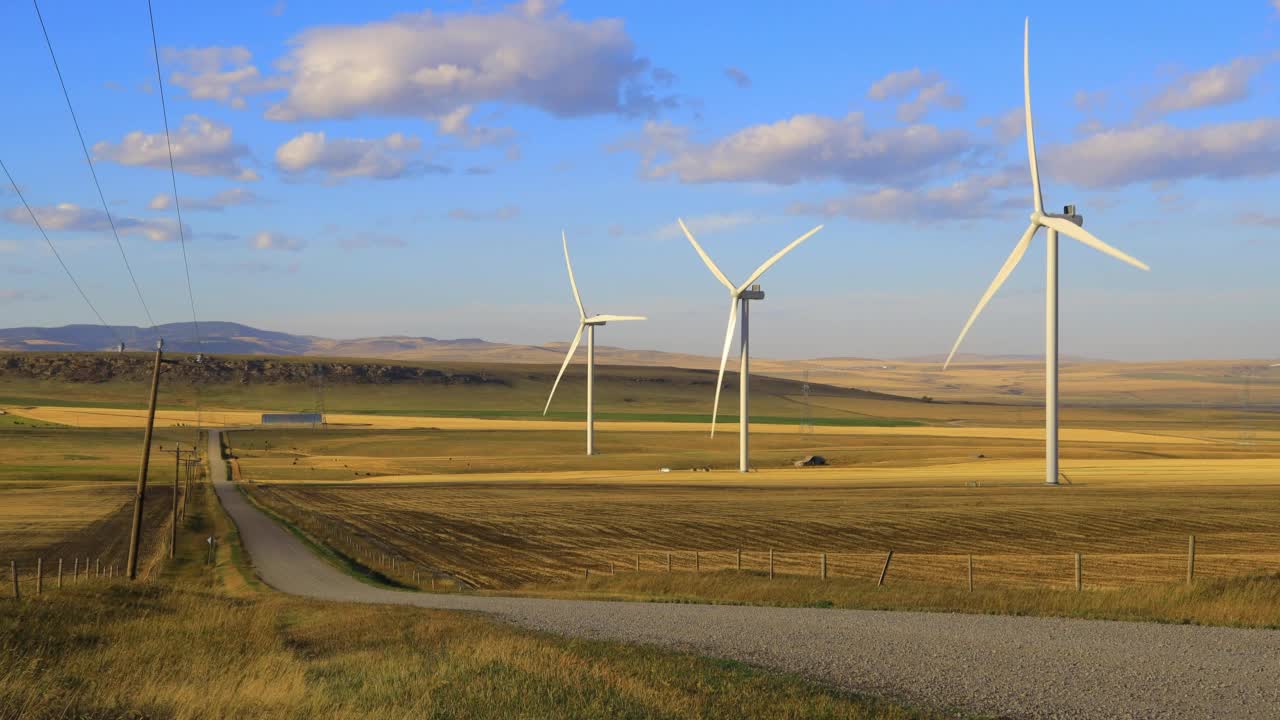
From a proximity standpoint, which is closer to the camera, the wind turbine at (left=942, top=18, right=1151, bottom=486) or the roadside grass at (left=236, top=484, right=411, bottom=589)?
the roadside grass at (left=236, top=484, right=411, bottom=589)

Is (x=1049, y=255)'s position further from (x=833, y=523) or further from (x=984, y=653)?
(x=984, y=653)

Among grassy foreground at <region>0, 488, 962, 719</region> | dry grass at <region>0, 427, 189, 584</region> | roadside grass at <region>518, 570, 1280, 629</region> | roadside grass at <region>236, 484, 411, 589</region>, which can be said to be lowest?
dry grass at <region>0, 427, 189, 584</region>

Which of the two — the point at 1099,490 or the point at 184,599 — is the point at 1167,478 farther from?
the point at 184,599

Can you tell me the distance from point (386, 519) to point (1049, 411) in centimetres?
4985

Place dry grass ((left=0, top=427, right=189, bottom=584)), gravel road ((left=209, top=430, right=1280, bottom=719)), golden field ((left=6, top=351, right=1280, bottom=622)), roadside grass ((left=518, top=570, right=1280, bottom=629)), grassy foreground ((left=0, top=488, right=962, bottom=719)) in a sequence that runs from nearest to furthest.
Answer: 1. grassy foreground ((left=0, top=488, right=962, bottom=719))
2. gravel road ((left=209, top=430, right=1280, bottom=719))
3. roadside grass ((left=518, top=570, right=1280, bottom=629))
4. golden field ((left=6, top=351, right=1280, bottom=622))
5. dry grass ((left=0, top=427, right=189, bottom=584))

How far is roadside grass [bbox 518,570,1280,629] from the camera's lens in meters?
24.2

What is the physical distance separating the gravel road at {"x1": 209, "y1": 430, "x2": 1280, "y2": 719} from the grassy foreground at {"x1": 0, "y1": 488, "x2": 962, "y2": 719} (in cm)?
173

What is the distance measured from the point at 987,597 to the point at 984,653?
31.7 ft

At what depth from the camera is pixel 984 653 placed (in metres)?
18.8

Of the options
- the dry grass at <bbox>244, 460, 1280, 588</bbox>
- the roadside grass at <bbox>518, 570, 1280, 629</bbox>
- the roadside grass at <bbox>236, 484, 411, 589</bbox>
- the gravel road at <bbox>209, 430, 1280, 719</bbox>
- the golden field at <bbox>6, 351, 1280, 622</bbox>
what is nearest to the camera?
the gravel road at <bbox>209, 430, 1280, 719</bbox>

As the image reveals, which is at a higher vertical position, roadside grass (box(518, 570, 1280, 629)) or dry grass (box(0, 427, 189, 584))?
roadside grass (box(518, 570, 1280, 629))

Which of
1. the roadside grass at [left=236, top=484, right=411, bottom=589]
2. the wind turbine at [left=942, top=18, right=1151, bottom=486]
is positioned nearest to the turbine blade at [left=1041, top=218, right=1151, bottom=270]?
the wind turbine at [left=942, top=18, right=1151, bottom=486]

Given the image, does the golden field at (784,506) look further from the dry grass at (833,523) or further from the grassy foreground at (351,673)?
the grassy foreground at (351,673)

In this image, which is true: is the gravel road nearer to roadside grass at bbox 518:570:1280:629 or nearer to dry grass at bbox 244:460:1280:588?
roadside grass at bbox 518:570:1280:629
